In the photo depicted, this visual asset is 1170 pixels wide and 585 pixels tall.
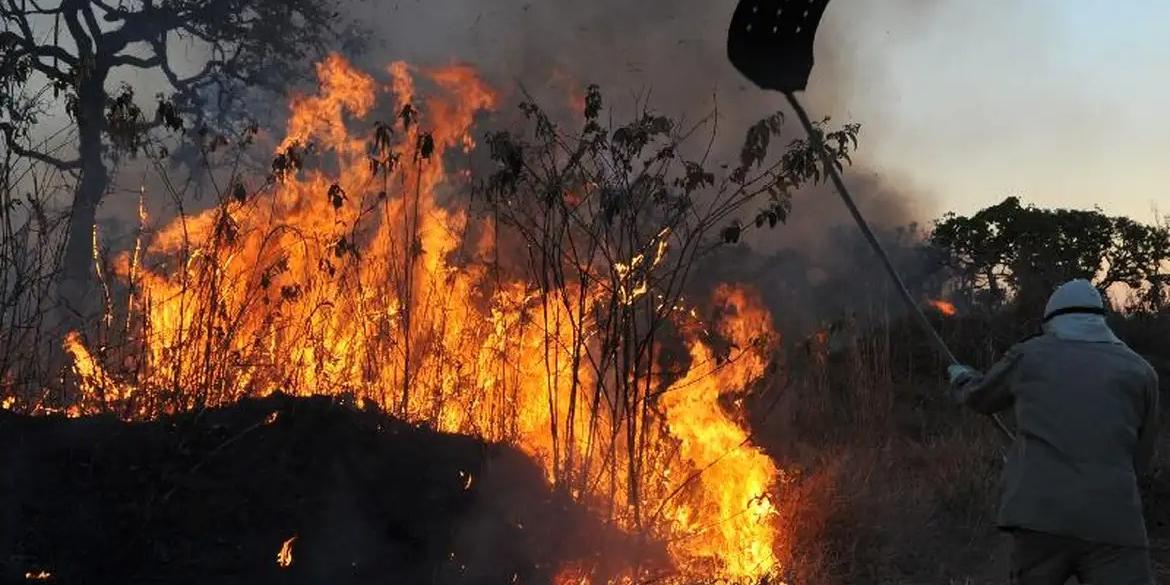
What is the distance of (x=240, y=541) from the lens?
444 cm

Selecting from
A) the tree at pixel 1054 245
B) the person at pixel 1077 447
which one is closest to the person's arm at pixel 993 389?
the person at pixel 1077 447

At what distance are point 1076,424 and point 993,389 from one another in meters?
0.34

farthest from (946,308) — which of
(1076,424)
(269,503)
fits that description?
(269,503)

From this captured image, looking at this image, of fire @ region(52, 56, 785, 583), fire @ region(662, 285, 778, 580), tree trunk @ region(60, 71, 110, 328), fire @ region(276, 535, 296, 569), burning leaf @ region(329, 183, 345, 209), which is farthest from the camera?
tree trunk @ region(60, 71, 110, 328)

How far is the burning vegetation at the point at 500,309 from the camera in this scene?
5.71 meters

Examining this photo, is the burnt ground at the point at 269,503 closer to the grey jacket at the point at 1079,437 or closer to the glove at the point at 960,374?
the glove at the point at 960,374

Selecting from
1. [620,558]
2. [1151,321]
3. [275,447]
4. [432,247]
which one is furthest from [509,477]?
[1151,321]

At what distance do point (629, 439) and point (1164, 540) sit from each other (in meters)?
4.04

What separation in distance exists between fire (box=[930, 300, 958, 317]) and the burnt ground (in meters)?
12.8

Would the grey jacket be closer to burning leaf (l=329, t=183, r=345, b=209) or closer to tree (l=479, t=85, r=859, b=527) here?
tree (l=479, t=85, r=859, b=527)

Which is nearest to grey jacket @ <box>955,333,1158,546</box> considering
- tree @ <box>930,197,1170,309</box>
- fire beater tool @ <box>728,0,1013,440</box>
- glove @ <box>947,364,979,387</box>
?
glove @ <box>947,364,979,387</box>

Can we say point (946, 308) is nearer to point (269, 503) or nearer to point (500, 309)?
point (500, 309)

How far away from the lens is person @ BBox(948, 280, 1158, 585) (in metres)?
3.55

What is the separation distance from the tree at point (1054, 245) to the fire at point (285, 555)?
14.3m
